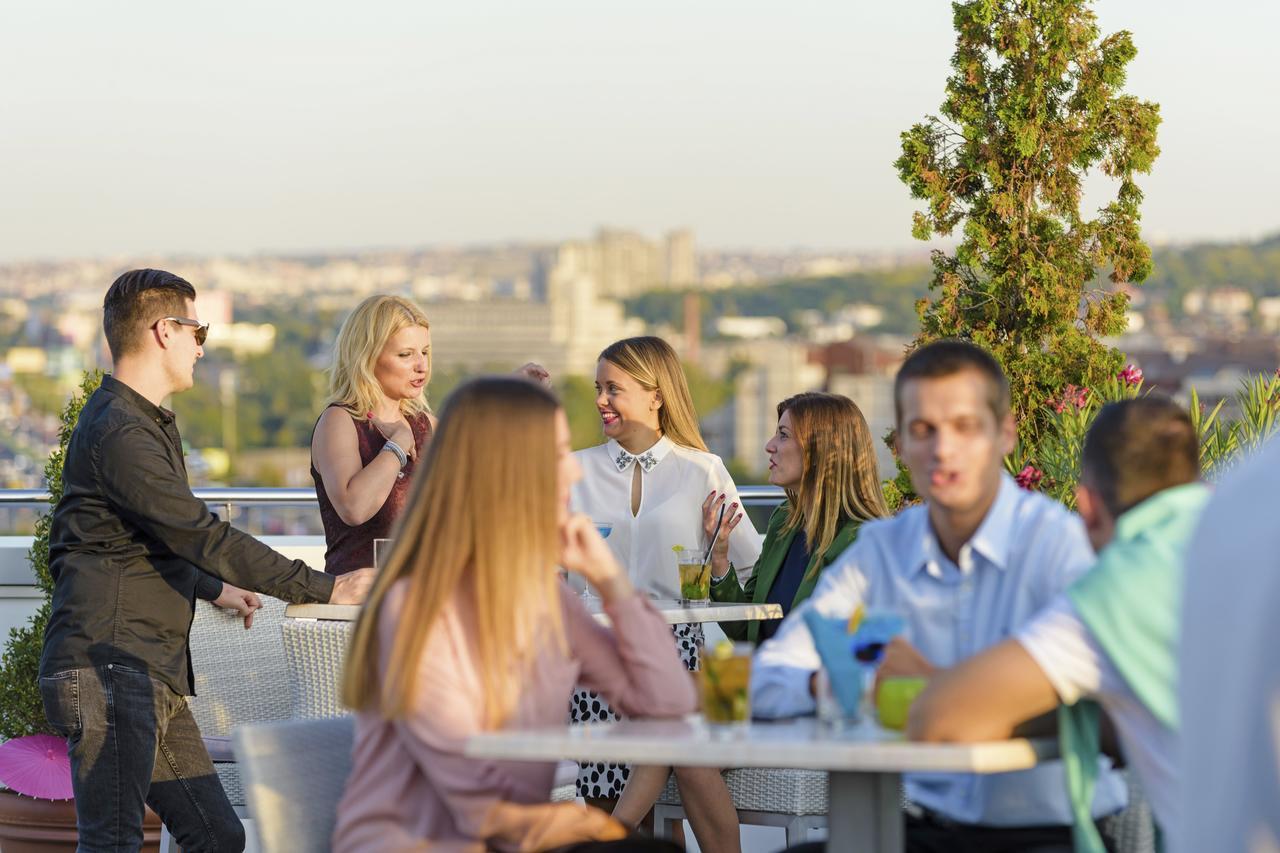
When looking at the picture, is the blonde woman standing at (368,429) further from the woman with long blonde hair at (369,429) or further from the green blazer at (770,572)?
the green blazer at (770,572)

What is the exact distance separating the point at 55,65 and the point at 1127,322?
94789 mm

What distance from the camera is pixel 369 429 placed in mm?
3865

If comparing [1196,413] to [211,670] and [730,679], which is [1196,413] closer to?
[211,670]

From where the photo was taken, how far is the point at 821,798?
352 centimetres

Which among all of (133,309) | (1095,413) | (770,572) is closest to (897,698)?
(133,309)

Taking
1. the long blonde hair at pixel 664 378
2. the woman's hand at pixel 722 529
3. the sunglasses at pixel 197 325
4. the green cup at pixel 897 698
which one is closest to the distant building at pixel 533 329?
the long blonde hair at pixel 664 378

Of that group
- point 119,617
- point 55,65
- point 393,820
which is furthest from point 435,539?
point 55,65

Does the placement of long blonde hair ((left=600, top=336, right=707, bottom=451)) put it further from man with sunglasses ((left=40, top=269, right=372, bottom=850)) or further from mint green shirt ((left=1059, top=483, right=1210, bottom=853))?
mint green shirt ((left=1059, top=483, right=1210, bottom=853))

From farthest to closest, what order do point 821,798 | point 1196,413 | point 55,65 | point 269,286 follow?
point 269,286 → point 55,65 → point 1196,413 → point 821,798

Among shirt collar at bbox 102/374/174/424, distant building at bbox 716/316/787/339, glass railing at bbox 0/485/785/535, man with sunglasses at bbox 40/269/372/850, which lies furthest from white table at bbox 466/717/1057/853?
distant building at bbox 716/316/787/339

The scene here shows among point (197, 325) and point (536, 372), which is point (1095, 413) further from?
point (197, 325)

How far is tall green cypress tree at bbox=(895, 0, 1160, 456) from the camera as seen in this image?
16.1 feet

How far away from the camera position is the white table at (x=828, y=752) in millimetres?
1787

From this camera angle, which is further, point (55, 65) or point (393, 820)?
point (55, 65)
